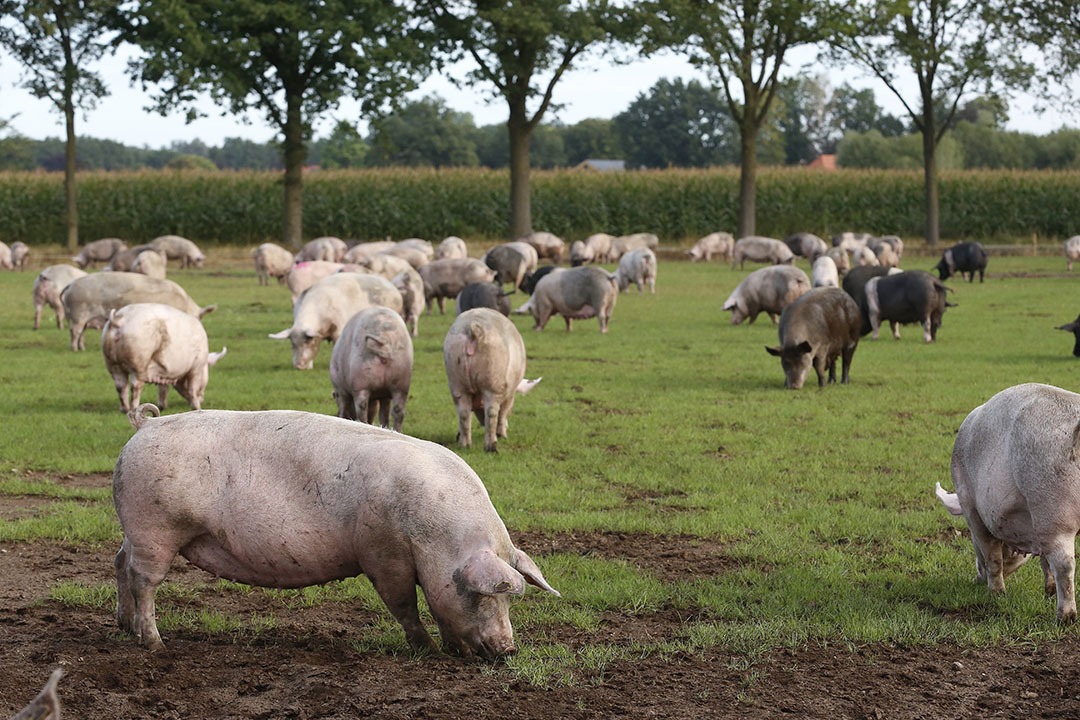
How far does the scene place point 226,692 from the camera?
4691mm

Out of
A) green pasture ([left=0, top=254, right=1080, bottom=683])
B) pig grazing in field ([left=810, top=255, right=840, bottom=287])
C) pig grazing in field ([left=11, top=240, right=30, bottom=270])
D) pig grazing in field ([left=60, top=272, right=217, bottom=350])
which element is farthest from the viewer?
pig grazing in field ([left=11, top=240, right=30, bottom=270])

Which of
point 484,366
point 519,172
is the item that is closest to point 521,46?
point 519,172

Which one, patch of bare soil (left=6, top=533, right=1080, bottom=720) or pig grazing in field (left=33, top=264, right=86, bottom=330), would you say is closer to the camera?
patch of bare soil (left=6, top=533, right=1080, bottom=720)

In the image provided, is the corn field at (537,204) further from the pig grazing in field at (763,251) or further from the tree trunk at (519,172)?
the pig grazing in field at (763,251)

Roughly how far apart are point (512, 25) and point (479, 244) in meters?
9.45

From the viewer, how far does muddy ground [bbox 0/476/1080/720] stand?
455cm

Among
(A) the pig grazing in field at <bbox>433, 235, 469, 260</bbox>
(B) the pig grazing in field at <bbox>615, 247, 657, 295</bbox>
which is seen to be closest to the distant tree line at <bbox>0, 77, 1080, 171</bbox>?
(A) the pig grazing in field at <bbox>433, 235, 469, 260</bbox>

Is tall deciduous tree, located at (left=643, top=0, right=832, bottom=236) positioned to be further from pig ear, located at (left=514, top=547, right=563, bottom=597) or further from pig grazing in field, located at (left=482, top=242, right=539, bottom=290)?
pig ear, located at (left=514, top=547, right=563, bottom=597)

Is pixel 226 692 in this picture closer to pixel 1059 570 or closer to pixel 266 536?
pixel 266 536

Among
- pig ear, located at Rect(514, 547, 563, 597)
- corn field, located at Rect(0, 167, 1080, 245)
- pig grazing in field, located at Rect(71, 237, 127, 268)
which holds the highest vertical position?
corn field, located at Rect(0, 167, 1080, 245)

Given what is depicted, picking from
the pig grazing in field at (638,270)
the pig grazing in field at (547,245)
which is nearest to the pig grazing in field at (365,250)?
the pig grazing in field at (638,270)

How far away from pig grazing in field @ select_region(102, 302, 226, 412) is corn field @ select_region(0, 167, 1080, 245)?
37527 mm

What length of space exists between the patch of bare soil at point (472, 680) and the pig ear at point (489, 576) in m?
0.39

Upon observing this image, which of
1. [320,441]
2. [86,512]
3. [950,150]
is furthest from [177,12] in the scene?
[950,150]
